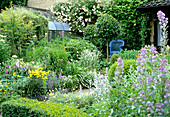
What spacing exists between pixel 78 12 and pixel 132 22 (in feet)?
11.9

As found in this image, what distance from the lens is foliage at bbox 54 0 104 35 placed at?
494 inches

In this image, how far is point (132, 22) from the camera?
11.2m

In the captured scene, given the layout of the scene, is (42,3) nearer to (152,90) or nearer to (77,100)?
(77,100)

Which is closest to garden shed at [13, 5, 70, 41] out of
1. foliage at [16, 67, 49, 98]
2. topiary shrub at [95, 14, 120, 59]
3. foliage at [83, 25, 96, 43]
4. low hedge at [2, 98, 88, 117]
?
foliage at [83, 25, 96, 43]

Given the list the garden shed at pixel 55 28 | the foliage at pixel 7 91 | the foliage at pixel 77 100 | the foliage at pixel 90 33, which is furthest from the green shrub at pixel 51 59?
the foliage at pixel 90 33

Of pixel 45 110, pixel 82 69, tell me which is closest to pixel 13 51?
pixel 82 69

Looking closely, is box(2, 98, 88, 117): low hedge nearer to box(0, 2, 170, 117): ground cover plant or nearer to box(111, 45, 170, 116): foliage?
box(0, 2, 170, 117): ground cover plant

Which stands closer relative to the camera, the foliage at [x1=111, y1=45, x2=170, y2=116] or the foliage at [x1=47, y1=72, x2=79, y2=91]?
the foliage at [x1=111, y1=45, x2=170, y2=116]

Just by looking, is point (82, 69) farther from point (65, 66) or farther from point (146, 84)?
point (146, 84)

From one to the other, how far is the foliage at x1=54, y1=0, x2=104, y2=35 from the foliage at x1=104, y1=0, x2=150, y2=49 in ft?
3.80

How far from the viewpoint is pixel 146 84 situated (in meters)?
2.11

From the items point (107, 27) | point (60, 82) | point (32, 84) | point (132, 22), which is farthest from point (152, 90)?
point (132, 22)

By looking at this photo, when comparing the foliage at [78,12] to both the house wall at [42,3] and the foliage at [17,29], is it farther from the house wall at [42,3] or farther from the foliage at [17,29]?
the foliage at [17,29]

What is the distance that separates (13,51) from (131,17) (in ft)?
23.0
